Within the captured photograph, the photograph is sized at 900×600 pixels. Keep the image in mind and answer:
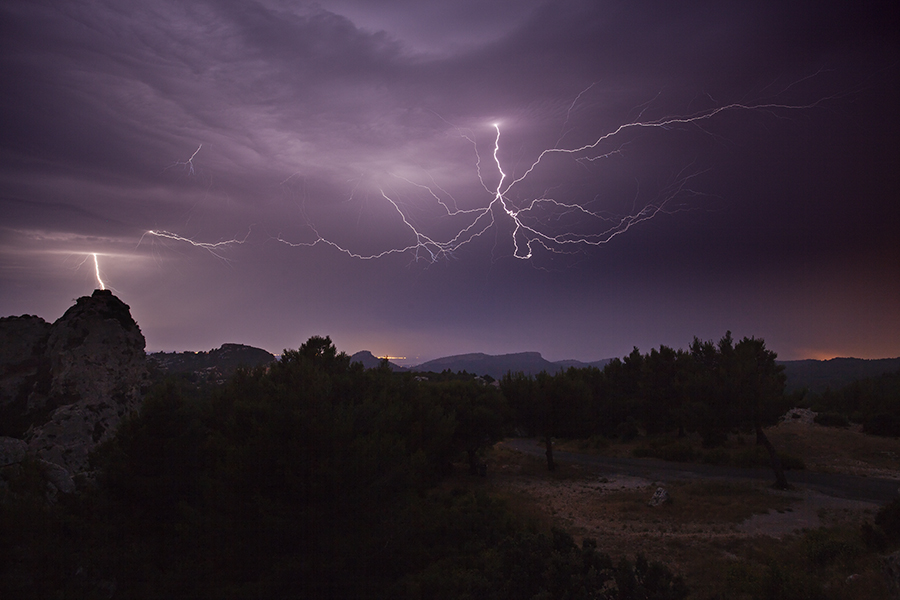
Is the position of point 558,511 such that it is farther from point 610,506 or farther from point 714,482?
point 714,482

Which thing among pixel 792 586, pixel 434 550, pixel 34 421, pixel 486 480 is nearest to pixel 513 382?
pixel 486 480

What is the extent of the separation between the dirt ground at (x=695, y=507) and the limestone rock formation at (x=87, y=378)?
17.5 metres

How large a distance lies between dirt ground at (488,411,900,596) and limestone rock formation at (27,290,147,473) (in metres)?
17.5

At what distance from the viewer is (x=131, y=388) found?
15.5m

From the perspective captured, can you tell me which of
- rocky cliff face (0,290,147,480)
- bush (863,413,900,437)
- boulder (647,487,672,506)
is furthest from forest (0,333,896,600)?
bush (863,413,900,437)

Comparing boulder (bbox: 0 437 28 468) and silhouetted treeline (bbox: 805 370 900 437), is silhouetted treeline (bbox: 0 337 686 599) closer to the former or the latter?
boulder (bbox: 0 437 28 468)

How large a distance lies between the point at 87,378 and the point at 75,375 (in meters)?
0.40

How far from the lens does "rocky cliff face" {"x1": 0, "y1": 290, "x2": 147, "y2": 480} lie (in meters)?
12.6

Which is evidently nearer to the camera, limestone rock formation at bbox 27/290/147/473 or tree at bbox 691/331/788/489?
limestone rock formation at bbox 27/290/147/473

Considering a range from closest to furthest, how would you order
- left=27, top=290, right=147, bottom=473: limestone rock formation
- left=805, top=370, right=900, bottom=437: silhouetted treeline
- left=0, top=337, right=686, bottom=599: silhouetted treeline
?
left=0, top=337, right=686, bottom=599: silhouetted treeline → left=27, top=290, right=147, bottom=473: limestone rock formation → left=805, top=370, right=900, bottom=437: silhouetted treeline

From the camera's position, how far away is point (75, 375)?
14.2 metres

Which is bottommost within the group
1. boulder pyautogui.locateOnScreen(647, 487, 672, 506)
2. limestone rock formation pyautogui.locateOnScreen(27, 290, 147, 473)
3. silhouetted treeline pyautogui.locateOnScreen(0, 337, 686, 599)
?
boulder pyautogui.locateOnScreen(647, 487, 672, 506)

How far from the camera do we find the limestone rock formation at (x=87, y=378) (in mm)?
12484

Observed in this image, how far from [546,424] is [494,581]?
24.3m
